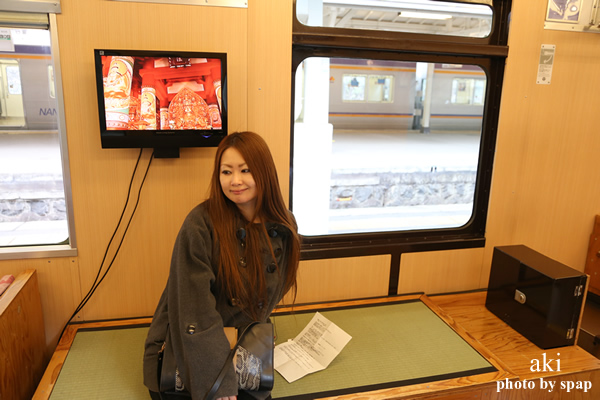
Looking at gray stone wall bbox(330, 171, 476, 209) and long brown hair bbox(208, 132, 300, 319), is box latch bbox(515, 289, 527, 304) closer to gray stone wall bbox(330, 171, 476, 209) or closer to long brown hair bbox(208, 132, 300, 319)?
long brown hair bbox(208, 132, 300, 319)

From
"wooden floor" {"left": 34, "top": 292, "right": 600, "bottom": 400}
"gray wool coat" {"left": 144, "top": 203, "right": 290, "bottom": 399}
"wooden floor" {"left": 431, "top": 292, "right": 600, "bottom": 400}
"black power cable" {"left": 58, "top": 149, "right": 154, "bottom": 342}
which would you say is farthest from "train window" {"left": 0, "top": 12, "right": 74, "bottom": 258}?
"wooden floor" {"left": 431, "top": 292, "right": 600, "bottom": 400}

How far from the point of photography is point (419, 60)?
92.0 inches

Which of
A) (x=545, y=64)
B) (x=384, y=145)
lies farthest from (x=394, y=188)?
(x=545, y=64)

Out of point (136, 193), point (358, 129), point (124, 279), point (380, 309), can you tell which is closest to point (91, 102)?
point (136, 193)

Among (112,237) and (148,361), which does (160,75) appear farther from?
(148,361)

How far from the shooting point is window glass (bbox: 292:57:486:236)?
2652 mm

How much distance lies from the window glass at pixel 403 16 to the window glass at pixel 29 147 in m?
1.28

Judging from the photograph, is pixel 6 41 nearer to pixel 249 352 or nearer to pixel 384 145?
pixel 249 352

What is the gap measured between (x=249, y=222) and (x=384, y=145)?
11.1ft

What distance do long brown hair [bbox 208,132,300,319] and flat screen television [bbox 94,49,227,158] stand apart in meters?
0.49

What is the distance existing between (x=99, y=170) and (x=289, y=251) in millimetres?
1032

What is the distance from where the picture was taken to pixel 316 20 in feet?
7.20

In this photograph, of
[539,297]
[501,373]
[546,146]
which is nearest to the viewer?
[501,373]

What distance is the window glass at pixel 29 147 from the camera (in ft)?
6.25
